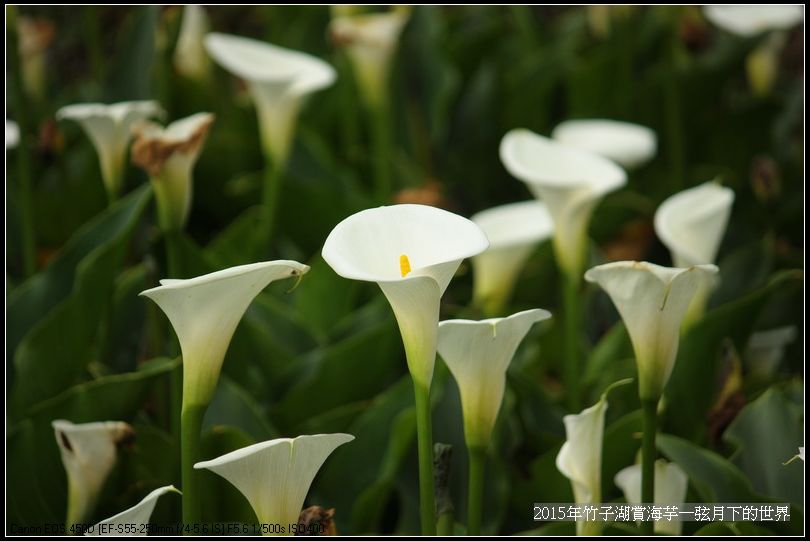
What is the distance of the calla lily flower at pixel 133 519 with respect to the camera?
0.71 metres

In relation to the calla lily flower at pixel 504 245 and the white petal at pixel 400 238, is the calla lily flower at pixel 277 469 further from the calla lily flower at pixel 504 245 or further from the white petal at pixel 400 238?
the calla lily flower at pixel 504 245

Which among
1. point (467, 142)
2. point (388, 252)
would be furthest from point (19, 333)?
point (467, 142)

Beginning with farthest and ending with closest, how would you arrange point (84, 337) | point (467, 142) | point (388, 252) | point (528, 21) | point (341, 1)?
1. point (528, 21)
2. point (467, 142)
3. point (341, 1)
4. point (84, 337)
5. point (388, 252)

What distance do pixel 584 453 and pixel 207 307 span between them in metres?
0.34

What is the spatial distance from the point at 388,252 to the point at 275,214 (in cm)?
71

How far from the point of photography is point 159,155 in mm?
1003

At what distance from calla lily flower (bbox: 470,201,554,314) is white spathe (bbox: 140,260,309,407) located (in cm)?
59

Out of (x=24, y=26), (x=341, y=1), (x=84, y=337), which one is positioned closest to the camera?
(x=84, y=337)

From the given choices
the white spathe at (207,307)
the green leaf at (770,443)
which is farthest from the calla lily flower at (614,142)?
the white spathe at (207,307)

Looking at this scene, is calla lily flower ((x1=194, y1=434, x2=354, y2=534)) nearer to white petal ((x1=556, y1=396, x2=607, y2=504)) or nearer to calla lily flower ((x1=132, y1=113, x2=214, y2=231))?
white petal ((x1=556, y1=396, x2=607, y2=504))

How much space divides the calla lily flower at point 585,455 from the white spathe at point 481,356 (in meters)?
0.07

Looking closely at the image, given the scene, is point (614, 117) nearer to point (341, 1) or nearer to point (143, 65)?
point (341, 1)

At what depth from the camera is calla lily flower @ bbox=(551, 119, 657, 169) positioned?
1.51m

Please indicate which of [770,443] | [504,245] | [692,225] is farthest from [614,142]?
[770,443]
